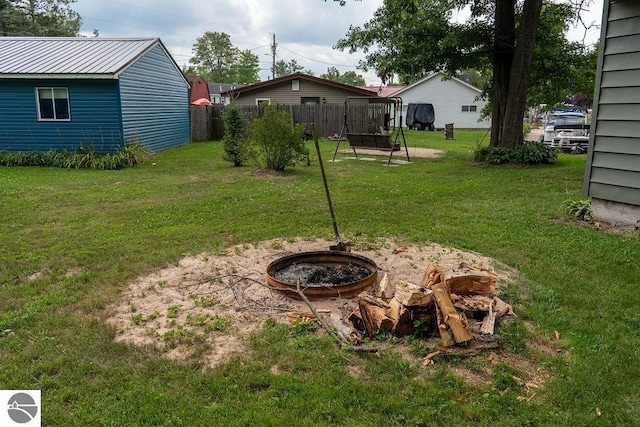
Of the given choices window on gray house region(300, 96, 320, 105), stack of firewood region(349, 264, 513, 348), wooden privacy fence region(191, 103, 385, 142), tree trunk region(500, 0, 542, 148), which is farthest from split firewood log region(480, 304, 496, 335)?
window on gray house region(300, 96, 320, 105)

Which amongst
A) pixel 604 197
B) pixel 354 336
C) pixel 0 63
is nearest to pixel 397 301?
pixel 354 336

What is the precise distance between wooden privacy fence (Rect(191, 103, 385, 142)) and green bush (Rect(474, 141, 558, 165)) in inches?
344

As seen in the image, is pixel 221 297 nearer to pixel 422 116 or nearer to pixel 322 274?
pixel 322 274

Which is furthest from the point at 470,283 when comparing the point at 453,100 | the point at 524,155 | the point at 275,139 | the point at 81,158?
the point at 453,100

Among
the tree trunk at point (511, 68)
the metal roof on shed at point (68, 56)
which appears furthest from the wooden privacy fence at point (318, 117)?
the tree trunk at point (511, 68)

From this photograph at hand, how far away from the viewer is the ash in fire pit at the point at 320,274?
3.99 metres

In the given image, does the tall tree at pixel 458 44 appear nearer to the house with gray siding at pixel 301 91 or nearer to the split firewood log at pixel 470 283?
the split firewood log at pixel 470 283

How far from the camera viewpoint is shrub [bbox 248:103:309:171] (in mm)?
10164

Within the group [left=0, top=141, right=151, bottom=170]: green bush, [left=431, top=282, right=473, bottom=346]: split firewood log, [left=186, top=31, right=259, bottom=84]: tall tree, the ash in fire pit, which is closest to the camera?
[left=431, top=282, right=473, bottom=346]: split firewood log

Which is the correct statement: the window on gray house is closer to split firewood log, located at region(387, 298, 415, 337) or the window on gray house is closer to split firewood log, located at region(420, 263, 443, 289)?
split firewood log, located at region(420, 263, 443, 289)

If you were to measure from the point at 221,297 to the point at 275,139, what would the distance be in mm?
6808

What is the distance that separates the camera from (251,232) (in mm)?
5848

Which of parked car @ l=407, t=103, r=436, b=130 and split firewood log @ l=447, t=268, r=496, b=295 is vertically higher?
parked car @ l=407, t=103, r=436, b=130

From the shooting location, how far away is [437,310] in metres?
3.12
